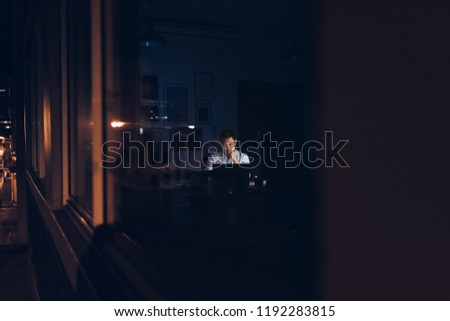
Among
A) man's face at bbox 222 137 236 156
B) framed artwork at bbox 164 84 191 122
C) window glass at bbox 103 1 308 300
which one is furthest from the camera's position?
framed artwork at bbox 164 84 191 122

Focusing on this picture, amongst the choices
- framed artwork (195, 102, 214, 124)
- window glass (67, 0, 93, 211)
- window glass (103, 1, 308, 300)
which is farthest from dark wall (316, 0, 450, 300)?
framed artwork (195, 102, 214, 124)

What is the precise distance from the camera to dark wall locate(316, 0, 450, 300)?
487 millimetres

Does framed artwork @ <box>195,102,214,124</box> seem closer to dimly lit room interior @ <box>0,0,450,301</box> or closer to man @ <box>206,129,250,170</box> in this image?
dimly lit room interior @ <box>0,0,450,301</box>

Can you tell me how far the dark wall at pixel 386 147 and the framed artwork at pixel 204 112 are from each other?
7913mm

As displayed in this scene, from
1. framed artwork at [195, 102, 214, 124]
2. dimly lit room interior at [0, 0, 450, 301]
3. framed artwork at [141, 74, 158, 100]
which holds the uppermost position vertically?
framed artwork at [141, 74, 158, 100]

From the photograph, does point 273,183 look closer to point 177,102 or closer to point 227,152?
point 227,152

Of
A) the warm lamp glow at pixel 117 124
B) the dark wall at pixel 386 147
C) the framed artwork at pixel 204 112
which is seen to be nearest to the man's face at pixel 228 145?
the warm lamp glow at pixel 117 124

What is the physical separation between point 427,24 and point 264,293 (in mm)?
835

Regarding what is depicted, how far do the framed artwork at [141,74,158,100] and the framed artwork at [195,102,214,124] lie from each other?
89 centimetres

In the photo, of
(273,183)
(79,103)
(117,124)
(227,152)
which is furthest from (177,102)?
(117,124)

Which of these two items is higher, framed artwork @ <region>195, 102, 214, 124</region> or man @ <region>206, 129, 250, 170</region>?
framed artwork @ <region>195, 102, 214, 124</region>

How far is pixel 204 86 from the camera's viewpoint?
28.0ft

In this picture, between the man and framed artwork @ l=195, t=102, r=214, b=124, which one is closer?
the man
